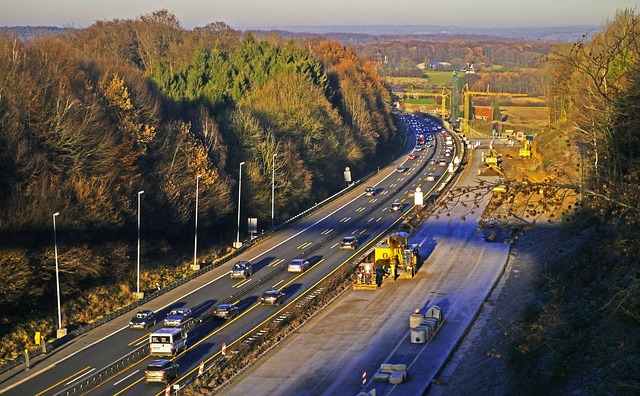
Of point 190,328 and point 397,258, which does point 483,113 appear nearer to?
point 397,258

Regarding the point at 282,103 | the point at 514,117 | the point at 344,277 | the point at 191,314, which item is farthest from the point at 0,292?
the point at 514,117

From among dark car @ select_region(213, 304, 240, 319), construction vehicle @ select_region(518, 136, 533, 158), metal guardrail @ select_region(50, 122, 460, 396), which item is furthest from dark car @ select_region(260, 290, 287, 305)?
construction vehicle @ select_region(518, 136, 533, 158)

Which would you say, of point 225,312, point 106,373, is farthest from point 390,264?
point 106,373

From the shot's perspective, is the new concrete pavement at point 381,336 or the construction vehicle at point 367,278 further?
the construction vehicle at point 367,278

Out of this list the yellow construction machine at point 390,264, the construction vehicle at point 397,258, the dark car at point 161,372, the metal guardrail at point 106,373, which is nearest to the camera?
the metal guardrail at point 106,373

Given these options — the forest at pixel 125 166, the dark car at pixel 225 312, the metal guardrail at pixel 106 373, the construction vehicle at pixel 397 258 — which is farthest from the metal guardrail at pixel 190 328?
the forest at pixel 125 166

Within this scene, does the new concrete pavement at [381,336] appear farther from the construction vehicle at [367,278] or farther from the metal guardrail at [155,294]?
the metal guardrail at [155,294]
